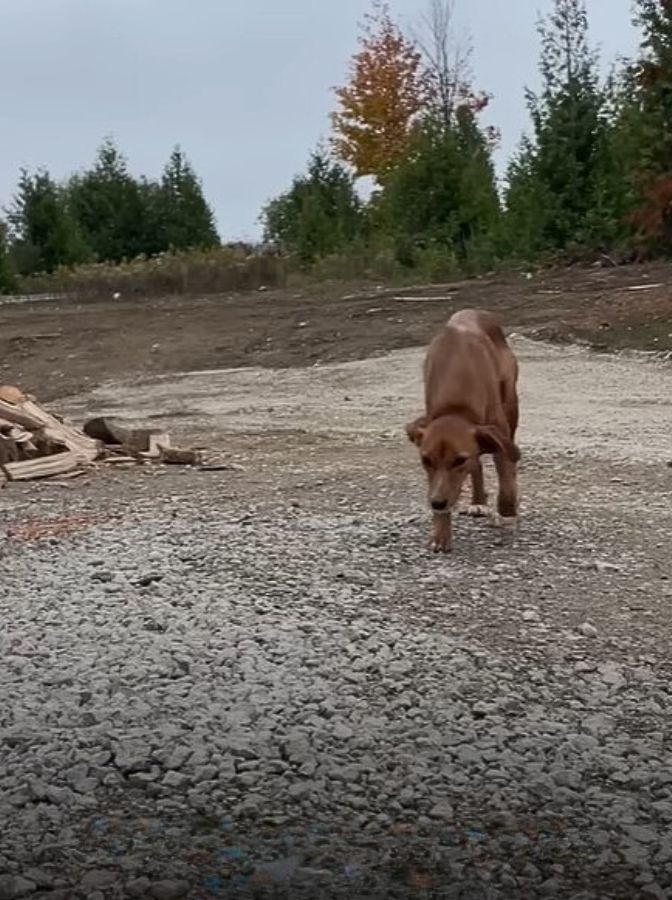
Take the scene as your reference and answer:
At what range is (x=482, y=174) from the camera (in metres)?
24.5

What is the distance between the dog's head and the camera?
18.6 feet

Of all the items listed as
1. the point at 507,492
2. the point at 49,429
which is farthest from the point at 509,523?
the point at 49,429

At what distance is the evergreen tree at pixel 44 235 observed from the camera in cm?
3159

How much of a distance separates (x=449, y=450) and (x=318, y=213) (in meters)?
23.1

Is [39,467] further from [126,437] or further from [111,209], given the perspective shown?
[111,209]

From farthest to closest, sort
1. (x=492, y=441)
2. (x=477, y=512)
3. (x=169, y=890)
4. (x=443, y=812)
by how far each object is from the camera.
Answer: (x=477, y=512) < (x=492, y=441) < (x=443, y=812) < (x=169, y=890)

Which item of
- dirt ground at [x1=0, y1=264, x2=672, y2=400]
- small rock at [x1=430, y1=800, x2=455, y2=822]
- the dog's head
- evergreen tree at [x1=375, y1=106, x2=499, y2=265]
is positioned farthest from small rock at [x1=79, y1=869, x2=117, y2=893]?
evergreen tree at [x1=375, y1=106, x2=499, y2=265]

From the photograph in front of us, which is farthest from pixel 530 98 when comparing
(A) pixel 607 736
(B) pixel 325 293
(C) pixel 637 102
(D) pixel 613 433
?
(A) pixel 607 736

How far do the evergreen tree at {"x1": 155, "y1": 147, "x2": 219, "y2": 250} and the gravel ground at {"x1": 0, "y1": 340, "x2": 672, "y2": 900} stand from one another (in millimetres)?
25497

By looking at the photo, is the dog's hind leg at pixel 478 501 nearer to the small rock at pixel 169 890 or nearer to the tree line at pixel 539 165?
the small rock at pixel 169 890

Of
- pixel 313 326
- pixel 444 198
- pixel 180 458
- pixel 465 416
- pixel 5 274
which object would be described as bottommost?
pixel 180 458

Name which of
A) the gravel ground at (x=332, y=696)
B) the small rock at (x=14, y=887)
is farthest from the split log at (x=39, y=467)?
the small rock at (x=14, y=887)

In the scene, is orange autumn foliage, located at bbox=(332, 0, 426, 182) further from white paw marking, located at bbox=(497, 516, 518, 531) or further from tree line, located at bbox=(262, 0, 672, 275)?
white paw marking, located at bbox=(497, 516, 518, 531)

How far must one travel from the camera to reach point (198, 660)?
13.9ft
